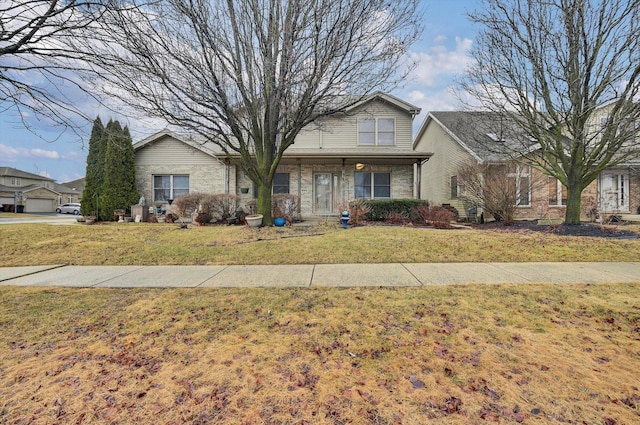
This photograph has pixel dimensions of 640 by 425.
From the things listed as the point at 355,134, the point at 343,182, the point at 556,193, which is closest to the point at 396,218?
the point at 343,182

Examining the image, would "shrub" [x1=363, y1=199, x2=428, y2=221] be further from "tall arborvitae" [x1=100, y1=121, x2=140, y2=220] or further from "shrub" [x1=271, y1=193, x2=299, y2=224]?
"tall arborvitae" [x1=100, y1=121, x2=140, y2=220]

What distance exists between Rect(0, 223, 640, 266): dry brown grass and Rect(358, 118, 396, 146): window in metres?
7.93

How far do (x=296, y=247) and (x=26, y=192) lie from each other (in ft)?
176

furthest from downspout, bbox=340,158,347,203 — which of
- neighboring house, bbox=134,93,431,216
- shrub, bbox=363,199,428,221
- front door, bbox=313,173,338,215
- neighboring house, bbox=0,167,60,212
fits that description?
neighboring house, bbox=0,167,60,212

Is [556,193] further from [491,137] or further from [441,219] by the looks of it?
[441,219]

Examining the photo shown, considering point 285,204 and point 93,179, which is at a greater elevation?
point 93,179

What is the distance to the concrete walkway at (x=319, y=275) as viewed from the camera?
4.95 meters

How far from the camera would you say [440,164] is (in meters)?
18.3

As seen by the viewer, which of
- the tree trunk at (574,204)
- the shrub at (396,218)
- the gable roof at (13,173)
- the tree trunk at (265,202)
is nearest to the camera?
the tree trunk at (574,204)

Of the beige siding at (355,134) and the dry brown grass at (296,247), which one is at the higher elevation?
the beige siding at (355,134)

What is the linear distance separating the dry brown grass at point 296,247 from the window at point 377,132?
7.93 m

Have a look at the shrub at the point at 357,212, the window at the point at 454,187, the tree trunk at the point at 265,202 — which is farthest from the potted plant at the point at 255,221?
the window at the point at 454,187

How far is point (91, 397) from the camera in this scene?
7.04 feet

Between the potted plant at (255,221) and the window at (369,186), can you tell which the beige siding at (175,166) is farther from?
the window at (369,186)
